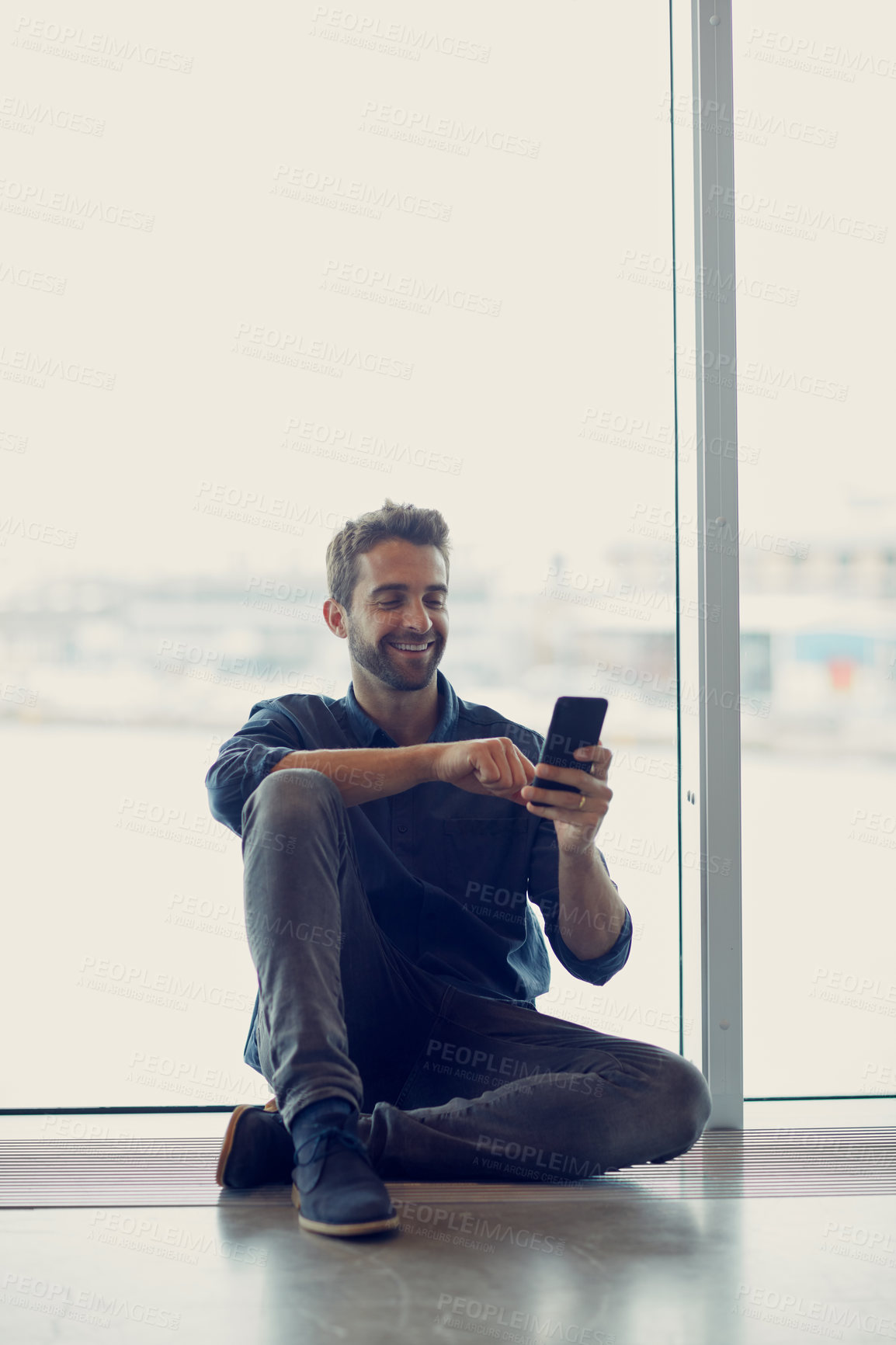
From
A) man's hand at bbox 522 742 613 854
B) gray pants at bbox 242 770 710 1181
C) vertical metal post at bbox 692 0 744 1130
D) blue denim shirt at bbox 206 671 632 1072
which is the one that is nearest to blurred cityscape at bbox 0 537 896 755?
vertical metal post at bbox 692 0 744 1130

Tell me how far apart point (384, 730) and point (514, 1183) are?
2.03 feet

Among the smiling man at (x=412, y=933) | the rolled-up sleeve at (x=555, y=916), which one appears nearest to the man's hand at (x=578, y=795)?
the smiling man at (x=412, y=933)

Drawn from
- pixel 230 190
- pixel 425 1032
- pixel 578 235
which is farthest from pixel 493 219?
pixel 425 1032

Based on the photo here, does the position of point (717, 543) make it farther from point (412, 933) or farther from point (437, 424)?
point (412, 933)

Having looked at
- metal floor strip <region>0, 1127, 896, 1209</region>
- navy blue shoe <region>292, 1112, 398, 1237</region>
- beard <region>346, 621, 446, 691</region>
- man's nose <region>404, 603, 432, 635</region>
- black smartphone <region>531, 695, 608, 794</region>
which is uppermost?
man's nose <region>404, 603, 432, 635</region>

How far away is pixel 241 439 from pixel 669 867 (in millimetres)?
1013

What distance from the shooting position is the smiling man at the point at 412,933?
1.16 metres

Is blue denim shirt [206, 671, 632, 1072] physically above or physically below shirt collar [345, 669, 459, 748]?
below

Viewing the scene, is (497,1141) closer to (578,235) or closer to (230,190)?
(578,235)

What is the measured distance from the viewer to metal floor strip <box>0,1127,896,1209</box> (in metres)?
1.21

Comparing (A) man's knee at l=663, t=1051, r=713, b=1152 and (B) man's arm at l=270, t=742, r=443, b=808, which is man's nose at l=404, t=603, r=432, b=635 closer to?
(B) man's arm at l=270, t=742, r=443, b=808

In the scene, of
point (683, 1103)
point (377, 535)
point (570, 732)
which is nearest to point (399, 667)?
point (377, 535)

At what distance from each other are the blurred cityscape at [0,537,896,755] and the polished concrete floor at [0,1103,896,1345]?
77 cm

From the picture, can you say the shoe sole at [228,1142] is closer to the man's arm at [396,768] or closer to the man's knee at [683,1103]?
the man's arm at [396,768]
